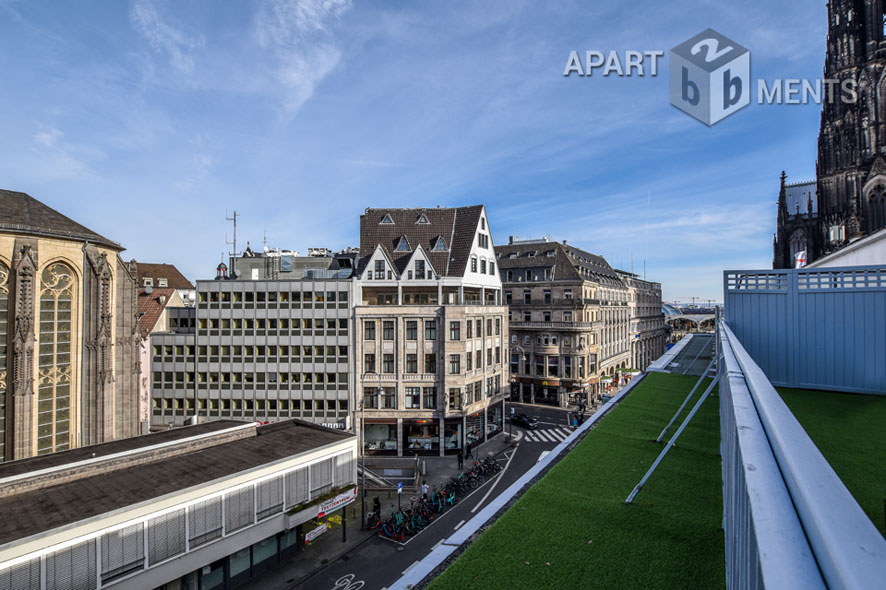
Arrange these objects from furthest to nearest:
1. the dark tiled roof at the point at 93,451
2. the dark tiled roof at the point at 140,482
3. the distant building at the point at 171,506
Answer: the dark tiled roof at the point at 93,451 < the dark tiled roof at the point at 140,482 < the distant building at the point at 171,506

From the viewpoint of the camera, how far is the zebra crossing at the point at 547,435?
42.5 meters

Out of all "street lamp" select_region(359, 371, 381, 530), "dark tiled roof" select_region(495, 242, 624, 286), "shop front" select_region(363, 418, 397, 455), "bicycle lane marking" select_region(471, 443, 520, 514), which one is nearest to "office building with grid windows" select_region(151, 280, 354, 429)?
"street lamp" select_region(359, 371, 381, 530)

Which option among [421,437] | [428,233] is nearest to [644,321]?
[428,233]

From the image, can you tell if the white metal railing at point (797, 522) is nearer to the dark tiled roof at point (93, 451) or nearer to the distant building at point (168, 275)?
the dark tiled roof at point (93, 451)

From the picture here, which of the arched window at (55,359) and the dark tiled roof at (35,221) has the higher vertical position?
the dark tiled roof at (35,221)

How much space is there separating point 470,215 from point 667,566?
138ft

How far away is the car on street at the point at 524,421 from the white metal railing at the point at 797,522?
46.2 m

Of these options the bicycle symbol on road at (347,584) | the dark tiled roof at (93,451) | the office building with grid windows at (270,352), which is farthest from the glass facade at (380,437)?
the bicycle symbol on road at (347,584)

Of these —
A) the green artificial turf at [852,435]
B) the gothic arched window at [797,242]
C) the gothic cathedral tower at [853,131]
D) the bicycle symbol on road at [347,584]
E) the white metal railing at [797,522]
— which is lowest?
the bicycle symbol on road at [347,584]

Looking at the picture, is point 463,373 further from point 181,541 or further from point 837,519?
point 837,519

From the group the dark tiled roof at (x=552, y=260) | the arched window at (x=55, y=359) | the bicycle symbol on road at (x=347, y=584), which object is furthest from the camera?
the dark tiled roof at (x=552, y=260)

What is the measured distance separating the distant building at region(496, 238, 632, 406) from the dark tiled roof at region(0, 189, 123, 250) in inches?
1753

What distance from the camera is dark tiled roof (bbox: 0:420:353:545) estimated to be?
52.2 ft

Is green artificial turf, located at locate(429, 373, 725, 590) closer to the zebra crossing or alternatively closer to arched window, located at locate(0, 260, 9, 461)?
the zebra crossing
